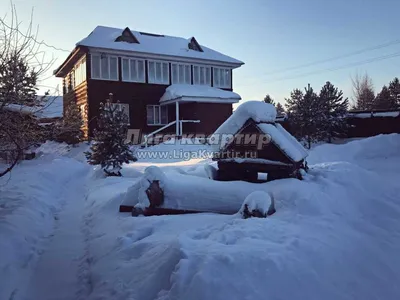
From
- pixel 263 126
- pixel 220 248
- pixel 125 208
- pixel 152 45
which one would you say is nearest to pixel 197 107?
pixel 152 45

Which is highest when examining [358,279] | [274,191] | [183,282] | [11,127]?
[11,127]

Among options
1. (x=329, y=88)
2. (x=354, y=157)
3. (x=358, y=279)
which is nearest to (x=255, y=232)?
(x=358, y=279)

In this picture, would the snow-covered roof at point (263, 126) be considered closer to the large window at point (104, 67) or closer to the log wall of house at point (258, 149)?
the log wall of house at point (258, 149)

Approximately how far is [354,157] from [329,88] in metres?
8.38

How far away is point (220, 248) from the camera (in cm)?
352

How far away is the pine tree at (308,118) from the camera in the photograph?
19422 millimetres

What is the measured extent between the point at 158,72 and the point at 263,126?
61.9 feet

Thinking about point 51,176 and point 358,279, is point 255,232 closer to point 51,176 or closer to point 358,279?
point 358,279

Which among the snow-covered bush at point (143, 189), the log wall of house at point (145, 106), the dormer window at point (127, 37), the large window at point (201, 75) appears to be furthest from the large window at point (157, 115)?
the snow-covered bush at point (143, 189)

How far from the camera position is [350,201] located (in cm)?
598

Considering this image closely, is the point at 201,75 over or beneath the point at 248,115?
over

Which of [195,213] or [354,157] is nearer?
[195,213]

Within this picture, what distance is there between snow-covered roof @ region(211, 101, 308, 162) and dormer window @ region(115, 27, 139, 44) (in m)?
18.7

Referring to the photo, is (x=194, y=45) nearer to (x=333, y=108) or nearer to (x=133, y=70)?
(x=133, y=70)
